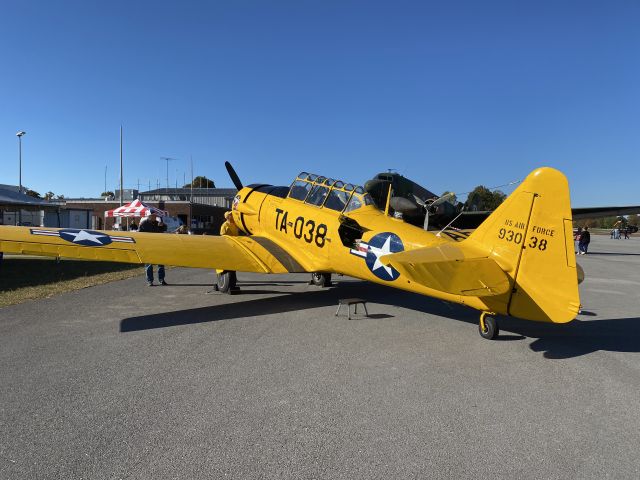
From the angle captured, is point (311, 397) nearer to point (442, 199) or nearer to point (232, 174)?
point (232, 174)

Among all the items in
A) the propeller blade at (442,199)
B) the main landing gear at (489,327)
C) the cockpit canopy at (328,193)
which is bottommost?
the main landing gear at (489,327)

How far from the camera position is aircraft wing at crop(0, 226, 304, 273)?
277 inches

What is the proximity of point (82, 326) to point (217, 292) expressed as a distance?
3.60m

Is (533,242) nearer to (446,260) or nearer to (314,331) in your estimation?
(446,260)

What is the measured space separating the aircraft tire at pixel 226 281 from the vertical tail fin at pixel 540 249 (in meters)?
5.96

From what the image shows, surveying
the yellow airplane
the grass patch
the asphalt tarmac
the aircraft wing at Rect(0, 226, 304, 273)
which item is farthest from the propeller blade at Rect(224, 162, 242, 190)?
the asphalt tarmac

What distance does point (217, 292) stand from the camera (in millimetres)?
9672

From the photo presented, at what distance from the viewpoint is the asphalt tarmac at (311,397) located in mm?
2855

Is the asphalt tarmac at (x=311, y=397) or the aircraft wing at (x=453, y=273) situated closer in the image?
the asphalt tarmac at (x=311, y=397)

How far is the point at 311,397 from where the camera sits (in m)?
3.91

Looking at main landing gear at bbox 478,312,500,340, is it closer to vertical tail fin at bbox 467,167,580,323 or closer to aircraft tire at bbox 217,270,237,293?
vertical tail fin at bbox 467,167,580,323

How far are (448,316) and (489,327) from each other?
151 centimetres

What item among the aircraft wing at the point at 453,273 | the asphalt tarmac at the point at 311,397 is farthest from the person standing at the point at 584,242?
the aircraft wing at the point at 453,273

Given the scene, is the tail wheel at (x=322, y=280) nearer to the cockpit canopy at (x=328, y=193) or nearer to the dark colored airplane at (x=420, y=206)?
the cockpit canopy at (x=328, y=193)
